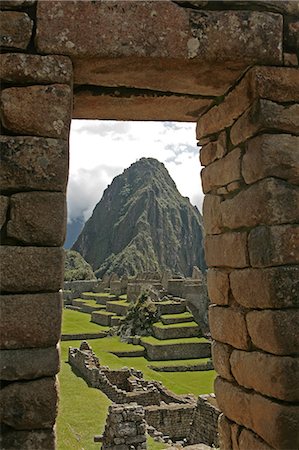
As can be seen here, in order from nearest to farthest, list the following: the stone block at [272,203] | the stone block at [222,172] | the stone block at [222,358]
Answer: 1. the stone block at [272,203]
2. the stone block at [222,172]
3. the stone block at [222,358]

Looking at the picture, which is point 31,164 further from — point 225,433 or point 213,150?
point 225,433

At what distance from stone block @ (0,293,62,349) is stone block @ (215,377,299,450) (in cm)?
166

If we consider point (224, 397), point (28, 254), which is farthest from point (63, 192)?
point (224, 397)

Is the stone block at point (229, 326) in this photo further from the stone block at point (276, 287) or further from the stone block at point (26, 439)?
the stone block at point (26, 439)

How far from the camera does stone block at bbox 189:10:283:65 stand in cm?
391

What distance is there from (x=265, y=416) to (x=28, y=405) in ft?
5.74

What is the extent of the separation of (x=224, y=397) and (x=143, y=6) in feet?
11.3

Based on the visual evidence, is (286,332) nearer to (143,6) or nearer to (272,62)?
(272,62)

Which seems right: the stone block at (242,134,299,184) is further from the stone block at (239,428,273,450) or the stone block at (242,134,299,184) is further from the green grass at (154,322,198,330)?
the green grass at (154,322,198,330)

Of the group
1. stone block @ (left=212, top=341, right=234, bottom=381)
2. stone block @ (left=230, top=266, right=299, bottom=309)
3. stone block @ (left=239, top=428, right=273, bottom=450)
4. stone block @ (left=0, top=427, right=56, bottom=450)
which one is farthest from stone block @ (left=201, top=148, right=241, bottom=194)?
stone block @ (left=0, top=427, right=56, bottom=450)

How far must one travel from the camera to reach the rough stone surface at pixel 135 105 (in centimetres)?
442

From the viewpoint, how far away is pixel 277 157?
3.83 metres

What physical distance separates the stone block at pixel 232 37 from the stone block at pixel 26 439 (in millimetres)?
3030

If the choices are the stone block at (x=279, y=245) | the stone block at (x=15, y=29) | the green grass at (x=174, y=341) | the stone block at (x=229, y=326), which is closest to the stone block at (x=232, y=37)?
the stone block at (x=15, y=29)
